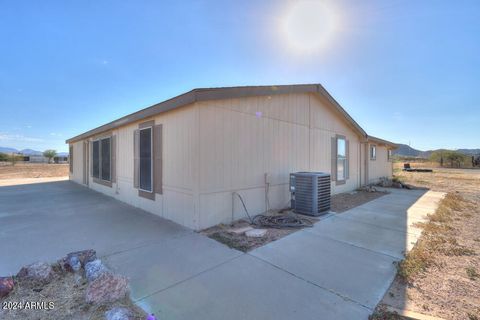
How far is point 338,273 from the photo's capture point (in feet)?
9.27

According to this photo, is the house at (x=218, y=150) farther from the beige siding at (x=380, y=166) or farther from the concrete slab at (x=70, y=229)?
the beige siding at (x=380, y=166)

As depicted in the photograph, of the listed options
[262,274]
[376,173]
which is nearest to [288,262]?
[262,274]

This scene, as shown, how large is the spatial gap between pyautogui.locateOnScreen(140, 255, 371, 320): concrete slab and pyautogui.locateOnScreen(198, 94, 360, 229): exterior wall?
2004 millimetres

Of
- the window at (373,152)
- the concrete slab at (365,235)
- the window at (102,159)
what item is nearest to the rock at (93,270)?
the concrete slab at (365,235)

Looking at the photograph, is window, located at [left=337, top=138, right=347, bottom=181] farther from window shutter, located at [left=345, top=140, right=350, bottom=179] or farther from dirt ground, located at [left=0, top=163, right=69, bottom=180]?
dirt ground, located at [left=0, top=163, right=69, bottom=180]

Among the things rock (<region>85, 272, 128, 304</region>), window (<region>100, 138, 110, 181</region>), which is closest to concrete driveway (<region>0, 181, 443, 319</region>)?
rock (<region>85, 272, 128, 304</region>)

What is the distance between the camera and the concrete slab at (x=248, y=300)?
6.66ft

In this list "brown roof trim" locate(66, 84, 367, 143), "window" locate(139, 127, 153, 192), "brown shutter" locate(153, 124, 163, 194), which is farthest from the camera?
"window" locate(139, 127, 153, 192)

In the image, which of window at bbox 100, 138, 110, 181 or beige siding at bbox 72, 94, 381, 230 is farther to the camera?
window at bbox 100, 138, 110, 181

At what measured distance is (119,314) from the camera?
183 cm

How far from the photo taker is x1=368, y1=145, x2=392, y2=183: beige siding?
39.8 feet

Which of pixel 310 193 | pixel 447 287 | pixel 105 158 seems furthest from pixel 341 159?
pixel 105 158

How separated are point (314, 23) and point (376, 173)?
32.4ft

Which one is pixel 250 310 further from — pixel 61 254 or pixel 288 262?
pixel 61 254
